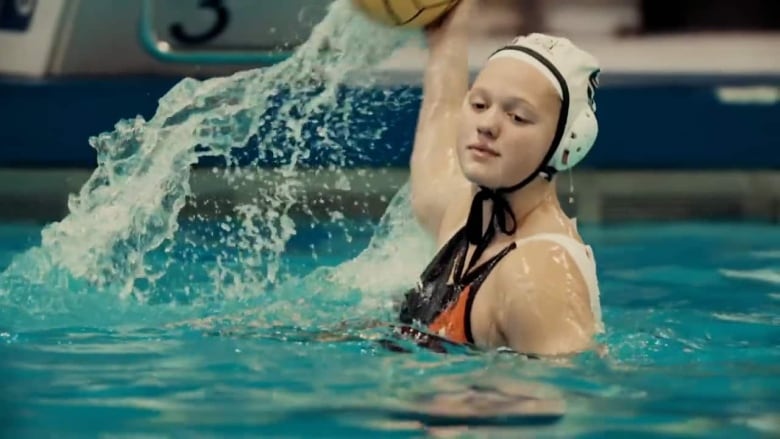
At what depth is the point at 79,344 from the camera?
387 centimetres

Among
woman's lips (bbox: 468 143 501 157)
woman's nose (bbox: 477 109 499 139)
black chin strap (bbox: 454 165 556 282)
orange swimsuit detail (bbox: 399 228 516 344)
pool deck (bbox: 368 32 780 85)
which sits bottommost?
orange swimsuit detail (bbox: 399 228 516 344)

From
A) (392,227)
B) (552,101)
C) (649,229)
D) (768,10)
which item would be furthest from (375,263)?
(768,10)

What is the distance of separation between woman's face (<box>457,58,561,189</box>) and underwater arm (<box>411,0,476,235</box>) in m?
0.61

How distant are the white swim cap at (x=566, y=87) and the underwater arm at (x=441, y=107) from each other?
601 mm

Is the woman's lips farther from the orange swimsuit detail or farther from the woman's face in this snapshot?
the orange swimsuit detail

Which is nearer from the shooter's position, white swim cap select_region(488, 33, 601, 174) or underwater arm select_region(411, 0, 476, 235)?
white swim cap select_region(488, 33, 601, 174)

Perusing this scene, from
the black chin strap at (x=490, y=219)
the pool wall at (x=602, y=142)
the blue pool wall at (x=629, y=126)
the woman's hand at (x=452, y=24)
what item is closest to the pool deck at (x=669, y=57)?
the pool wall at (x=602, y=142)

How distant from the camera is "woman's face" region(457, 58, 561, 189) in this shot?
3275 millimetres

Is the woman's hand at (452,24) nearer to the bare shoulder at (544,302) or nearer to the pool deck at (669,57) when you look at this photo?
the bare shoulder at (544,302)

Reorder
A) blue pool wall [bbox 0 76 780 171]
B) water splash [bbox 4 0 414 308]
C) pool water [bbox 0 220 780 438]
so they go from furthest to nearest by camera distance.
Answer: blue pool wall [bbox 0 76 780 171] < water splash [bbox 4 0 414 308] < pool water [bbox 0 220 780 438]

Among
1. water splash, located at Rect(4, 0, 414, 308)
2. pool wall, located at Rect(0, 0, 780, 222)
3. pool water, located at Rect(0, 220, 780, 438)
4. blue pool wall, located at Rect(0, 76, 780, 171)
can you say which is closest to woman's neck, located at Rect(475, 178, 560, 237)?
pool water, located at Rect(0, 220, 780, 438)

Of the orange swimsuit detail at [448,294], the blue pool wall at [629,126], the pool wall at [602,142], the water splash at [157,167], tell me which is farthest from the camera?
the blue pool wall at [629,126]

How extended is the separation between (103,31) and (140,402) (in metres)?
4.37

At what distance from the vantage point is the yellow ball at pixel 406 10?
389cm
